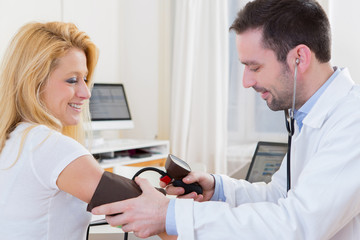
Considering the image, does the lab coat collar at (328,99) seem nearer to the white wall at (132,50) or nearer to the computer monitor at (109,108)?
the computer monitor at (109,108)

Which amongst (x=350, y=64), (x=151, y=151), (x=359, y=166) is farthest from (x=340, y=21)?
(x=359, y=166)

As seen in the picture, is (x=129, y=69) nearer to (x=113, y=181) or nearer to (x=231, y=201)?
(x=231, y=201)

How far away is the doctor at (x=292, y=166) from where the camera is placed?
3.34 ft

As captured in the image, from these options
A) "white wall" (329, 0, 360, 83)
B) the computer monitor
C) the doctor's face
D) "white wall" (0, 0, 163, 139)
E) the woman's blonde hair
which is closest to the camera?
the woman's blonde hair

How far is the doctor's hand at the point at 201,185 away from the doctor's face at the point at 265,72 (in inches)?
12.7

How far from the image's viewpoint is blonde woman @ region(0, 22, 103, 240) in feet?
3.66

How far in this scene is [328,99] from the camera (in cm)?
123

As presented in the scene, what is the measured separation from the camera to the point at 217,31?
3568 mm

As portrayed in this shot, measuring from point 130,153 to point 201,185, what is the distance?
2.02 metres

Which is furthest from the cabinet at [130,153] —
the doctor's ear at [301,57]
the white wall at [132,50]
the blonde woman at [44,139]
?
the doctor's ear at [301,57]

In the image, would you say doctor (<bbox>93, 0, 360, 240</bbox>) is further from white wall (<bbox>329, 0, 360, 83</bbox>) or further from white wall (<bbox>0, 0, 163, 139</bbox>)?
white wall (<bbox>0, 0, 163, 139</bbox>)

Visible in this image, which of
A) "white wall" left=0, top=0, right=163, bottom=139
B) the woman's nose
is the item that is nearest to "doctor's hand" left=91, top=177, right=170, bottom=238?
the woman's nose

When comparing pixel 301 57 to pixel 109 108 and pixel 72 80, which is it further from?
pixel 109 108

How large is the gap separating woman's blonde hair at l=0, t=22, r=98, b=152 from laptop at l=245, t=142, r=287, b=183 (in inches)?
58.5
